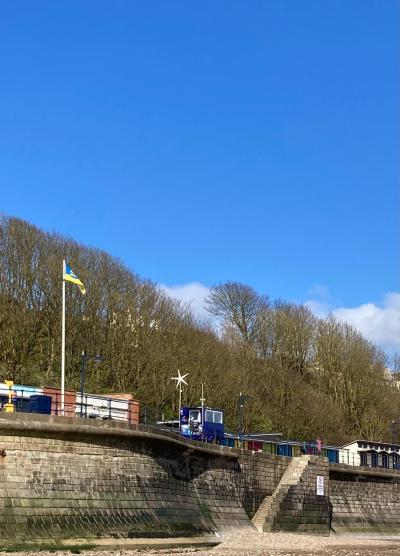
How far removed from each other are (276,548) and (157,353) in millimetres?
27937

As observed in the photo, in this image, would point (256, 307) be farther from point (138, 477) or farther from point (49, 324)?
point (138, 477)

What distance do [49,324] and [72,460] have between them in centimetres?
3205

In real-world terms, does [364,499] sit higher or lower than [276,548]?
higher

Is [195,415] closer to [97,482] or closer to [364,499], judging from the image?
[364,499]

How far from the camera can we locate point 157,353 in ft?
201

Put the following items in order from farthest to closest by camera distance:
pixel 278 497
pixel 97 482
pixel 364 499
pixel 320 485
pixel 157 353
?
pixel 157 353 < pixel 364 499 < pixel 320 485 < pixel 278 497 < pixel 97 482

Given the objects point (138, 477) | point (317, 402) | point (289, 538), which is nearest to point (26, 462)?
point (138, 477)

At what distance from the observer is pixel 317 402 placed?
7531 cm

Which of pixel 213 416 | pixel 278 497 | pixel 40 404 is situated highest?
pixel 40 404

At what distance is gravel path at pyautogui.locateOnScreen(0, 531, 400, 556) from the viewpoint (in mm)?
28078

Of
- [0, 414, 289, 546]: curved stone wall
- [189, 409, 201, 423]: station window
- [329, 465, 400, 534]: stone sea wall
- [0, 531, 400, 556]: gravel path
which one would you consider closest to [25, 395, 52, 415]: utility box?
[0, 414, 289, 546]: curved stone wall

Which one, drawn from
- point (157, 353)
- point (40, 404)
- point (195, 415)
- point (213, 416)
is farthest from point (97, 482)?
point (157, 353)

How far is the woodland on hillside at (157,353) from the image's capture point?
58.7 meters

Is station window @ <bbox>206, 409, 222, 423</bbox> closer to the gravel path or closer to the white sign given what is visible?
the white sign
